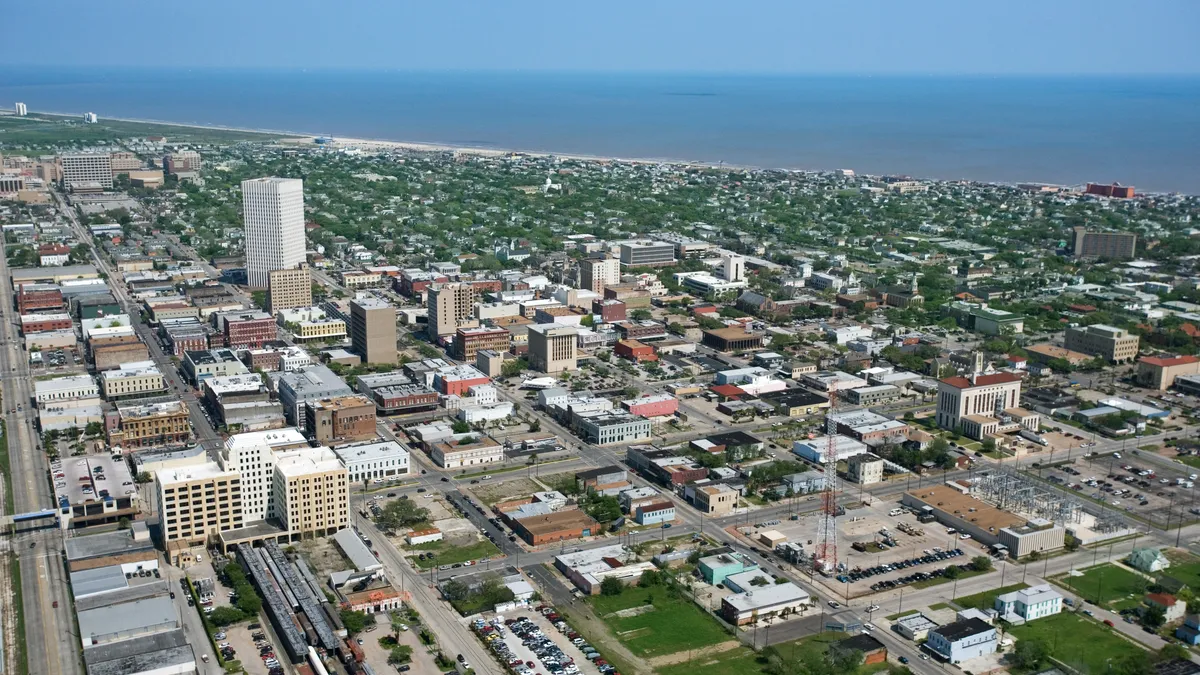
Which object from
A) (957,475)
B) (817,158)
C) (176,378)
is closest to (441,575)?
(957,475)

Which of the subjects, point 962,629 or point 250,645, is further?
point 962,629

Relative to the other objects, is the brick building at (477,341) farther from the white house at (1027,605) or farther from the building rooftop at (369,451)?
the white house at (1027,605)

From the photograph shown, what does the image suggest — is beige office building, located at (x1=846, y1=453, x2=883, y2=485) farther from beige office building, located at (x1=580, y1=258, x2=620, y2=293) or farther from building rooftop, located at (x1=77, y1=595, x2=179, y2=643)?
beige office building, located at (x1=580, y1=258, x2=620, y2=293)

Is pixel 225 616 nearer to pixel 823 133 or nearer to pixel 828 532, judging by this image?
pixel 828 532

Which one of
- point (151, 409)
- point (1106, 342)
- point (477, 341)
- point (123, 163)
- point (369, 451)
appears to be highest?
point (123, 163)

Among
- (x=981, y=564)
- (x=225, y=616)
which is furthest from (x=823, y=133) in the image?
(x=225, y=616)

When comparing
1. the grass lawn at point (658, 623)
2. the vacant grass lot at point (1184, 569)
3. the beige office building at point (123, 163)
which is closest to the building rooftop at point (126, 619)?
the grass lawn at point (658, 623)

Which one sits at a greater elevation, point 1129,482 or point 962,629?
point 962,629
